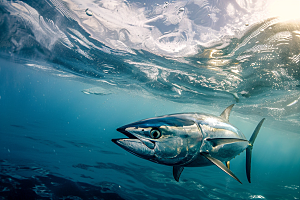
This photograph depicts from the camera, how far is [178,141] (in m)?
1.60

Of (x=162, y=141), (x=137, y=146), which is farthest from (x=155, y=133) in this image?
(x=137, y=146)

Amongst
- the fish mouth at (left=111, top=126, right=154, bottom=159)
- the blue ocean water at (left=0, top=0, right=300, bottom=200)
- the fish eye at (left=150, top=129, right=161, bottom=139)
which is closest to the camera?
the fish mouth at (left=111, top=126, right=154, bottom=159)

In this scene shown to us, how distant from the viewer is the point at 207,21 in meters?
6.17

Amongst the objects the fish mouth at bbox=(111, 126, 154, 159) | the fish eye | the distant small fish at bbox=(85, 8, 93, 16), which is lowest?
the fish mouth at bbox=(111, 126, 154, 159)

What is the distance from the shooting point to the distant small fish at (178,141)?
151 centimetres

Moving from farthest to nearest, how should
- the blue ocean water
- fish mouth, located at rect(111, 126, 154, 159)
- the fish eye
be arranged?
1. the blue ocean water
2. the fish eye
3. fish mouth, located at rect(111, 126, 154, 159)

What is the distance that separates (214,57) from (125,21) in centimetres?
546

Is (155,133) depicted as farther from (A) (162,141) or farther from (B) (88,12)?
(B) (88,12)

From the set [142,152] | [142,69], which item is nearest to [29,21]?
[142,69]

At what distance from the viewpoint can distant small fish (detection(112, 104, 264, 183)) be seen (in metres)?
1.51

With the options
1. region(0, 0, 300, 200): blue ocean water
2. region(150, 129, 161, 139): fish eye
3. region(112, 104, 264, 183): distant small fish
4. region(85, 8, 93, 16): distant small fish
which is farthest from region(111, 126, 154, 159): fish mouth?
region(85, 8, 93, 16): distant small fish

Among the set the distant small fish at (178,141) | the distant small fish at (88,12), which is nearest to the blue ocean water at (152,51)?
the distant small fish at (88,12)

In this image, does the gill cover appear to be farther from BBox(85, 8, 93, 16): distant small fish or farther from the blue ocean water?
BBox(85, 8, 93, 16): distant small fish

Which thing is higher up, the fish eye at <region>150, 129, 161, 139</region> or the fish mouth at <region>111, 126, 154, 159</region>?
the fish eye at <region>150, 129, 161, 139</region>
